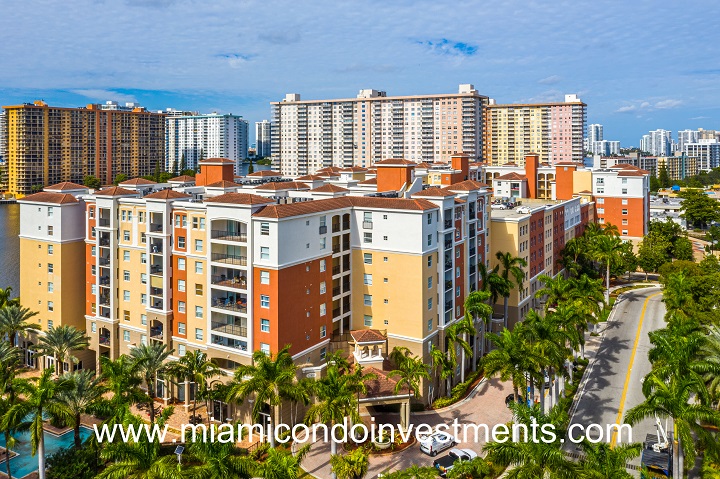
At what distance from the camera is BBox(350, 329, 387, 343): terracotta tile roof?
40.7 metres

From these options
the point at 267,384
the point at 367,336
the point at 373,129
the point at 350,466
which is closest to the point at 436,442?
the point at 350,466

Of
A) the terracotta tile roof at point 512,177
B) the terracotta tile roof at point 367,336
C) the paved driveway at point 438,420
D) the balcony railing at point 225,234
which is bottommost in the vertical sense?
the paved driveway at point 438,420

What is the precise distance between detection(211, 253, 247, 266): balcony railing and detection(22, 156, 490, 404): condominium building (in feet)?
0.60

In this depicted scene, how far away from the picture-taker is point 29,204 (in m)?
50.2

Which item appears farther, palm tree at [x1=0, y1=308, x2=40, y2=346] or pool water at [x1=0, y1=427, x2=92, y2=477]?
palm tree at [x1=0, y1=308, x2=40, y2=346]

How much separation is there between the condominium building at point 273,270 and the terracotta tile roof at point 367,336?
6.2 inches

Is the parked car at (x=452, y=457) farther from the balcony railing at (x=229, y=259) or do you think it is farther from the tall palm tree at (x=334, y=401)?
the balcony railing at (x=229, y=259)

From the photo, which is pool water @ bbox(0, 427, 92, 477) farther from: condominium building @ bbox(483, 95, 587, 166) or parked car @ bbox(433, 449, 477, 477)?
condominium building @ bbox(483, 95, 587, 166)

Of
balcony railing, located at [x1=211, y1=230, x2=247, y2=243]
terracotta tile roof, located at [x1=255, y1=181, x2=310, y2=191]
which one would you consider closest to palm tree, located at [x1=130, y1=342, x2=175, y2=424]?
balcony railing, located at [x1=211, y1=230, x2=247, y2=243]

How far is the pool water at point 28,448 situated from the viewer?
34594 millimetres

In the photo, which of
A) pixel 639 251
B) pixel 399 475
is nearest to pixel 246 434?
pixel 399 475

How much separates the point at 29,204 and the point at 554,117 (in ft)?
442

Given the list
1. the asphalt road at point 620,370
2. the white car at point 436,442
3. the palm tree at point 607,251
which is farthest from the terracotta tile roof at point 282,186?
the palm tree at point 607,251

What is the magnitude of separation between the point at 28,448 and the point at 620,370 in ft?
144
